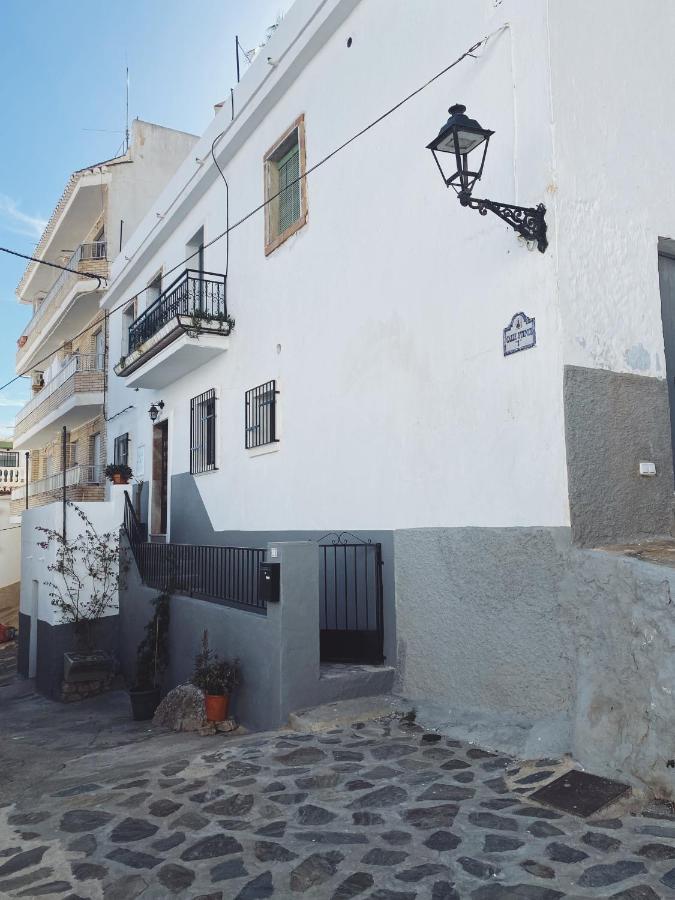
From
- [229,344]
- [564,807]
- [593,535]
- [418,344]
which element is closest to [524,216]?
[418,344]

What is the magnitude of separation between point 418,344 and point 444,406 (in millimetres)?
672

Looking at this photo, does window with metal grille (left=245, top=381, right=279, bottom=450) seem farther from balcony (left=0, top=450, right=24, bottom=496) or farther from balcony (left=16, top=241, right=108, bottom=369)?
balcony (left=0, top=450, right=24, bottom=496)

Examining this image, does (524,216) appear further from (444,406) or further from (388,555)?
(388,555)

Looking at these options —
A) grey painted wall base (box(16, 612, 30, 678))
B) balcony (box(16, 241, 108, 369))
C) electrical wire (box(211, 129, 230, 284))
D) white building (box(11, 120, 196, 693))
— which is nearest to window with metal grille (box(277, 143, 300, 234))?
electrical wire (box(211, 129, 230, 284))

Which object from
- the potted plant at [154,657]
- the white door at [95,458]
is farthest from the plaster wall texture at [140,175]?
the potted plant at [154,657]

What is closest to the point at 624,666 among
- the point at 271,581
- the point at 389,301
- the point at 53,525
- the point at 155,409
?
Result: the point at 271,581

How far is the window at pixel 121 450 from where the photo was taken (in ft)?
51.9

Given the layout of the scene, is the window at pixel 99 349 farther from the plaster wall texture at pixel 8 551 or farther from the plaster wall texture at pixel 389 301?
the plaster wall texture at pixel 389 301

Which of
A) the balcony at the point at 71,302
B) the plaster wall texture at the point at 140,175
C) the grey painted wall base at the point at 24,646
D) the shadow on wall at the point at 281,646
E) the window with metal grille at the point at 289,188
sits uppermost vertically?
the plaster wall texture at the point at 140,175

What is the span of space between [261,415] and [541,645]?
525 cm

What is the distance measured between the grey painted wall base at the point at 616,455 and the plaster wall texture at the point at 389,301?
0.45ft

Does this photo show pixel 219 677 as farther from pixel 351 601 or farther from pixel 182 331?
pixel 182 331

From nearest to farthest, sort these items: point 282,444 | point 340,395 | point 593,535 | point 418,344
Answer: point 593,535 < point 418,344 < point 340,395 < point 282,444

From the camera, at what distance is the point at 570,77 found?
5164mm
